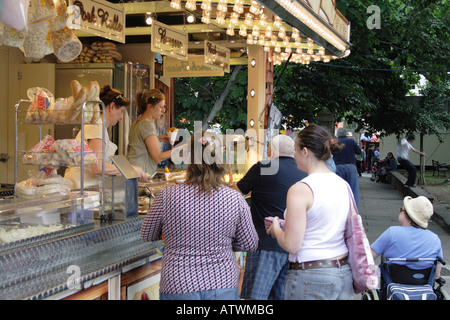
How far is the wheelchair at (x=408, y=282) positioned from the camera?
4.26 meters

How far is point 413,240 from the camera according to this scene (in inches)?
175

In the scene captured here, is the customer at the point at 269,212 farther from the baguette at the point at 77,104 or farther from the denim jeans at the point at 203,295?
Answer: the baguette at the point at 77,104

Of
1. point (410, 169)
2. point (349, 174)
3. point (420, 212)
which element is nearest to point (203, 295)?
point (420, 212)

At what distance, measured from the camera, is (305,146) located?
3.29m

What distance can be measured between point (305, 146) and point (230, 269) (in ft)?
2.94

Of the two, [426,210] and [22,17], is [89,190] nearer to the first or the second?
[22,17]

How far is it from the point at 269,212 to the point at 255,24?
12.7 feet

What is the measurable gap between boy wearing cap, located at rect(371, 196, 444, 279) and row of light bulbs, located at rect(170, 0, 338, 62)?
9.96ft

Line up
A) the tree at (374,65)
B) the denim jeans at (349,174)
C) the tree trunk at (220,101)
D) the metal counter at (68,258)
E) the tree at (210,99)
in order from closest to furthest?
the metal counter at (68,258)
the denim jeans at (349,174)
the tree trunk at (220,101)
the tree at (210,99)
the tree at (374,65)

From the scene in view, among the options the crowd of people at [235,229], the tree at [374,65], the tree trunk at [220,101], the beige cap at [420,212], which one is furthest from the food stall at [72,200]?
the tree at [374,65]

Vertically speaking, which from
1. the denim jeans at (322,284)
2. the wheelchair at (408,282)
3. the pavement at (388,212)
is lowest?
the pavement at (388,212)

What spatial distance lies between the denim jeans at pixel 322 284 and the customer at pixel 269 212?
1.32 meters

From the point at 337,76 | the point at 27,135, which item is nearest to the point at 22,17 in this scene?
the point at 27,135
